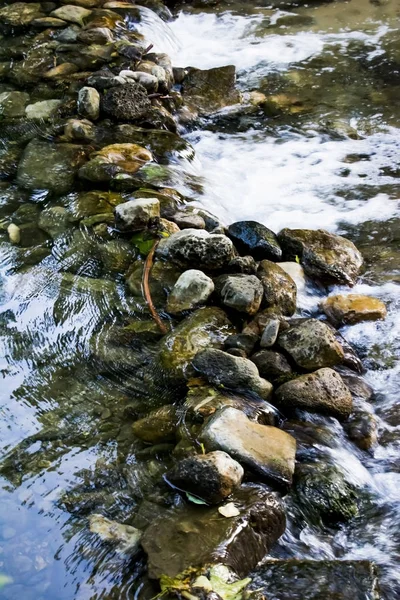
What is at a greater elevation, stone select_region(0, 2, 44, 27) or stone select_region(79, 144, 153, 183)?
stone select_region(0, 2, 44, 27)

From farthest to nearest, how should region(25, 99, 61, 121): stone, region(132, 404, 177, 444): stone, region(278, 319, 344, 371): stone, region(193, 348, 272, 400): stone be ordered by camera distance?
region(25, 99, 61, 121): stone
region(278, 319, 344, 371): stone
region(193, 348, 272, 400): stone
region(132, 404, 177, 444): stone

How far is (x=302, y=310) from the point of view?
14.6ft

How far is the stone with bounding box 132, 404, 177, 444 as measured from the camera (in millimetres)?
3123

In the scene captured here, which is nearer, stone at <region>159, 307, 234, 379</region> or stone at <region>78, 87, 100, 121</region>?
stone at <region>159, 307, 234, 379</region>

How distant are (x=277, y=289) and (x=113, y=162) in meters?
2.17

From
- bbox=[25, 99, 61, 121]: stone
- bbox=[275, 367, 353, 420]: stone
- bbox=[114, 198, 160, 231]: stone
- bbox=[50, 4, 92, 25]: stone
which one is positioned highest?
bbox=[50, 4, 92, 25]: stone

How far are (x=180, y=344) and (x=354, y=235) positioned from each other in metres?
2.44

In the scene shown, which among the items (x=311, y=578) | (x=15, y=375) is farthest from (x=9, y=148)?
(x=311, y=578)

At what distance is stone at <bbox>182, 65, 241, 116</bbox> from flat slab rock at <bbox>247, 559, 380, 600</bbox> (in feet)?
19.8

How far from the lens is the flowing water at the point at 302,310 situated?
8.57 feet

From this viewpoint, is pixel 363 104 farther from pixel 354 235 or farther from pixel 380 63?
pixel 354 235

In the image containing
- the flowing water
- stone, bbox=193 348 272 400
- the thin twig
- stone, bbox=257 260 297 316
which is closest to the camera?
the flowing water

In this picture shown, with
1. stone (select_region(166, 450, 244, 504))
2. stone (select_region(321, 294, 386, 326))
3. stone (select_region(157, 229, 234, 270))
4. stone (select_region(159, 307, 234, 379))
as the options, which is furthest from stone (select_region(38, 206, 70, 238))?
stone (select_region(166, 450, 244, 504))

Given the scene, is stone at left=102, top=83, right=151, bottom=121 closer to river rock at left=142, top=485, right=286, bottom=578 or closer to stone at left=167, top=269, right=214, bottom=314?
stone at left=167, top=269, right=214, bottom=314
